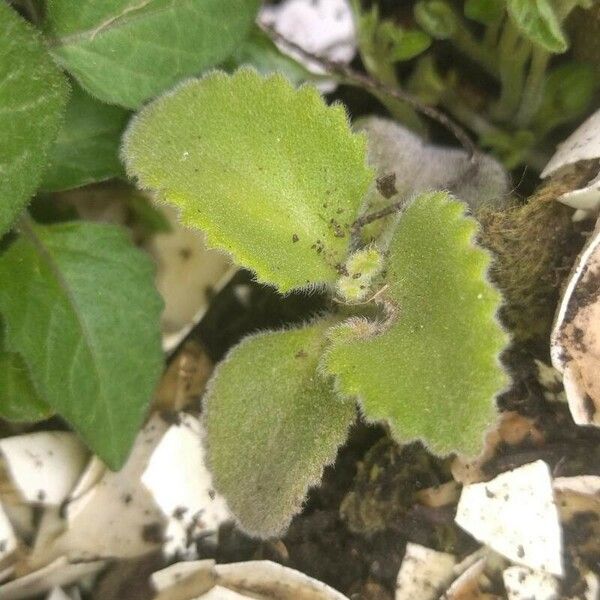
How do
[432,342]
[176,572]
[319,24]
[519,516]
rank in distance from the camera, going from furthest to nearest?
[319,24], [176,572], [519,516], [432,342]

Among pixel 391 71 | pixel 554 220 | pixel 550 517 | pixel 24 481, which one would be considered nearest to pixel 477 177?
pixel 554 220

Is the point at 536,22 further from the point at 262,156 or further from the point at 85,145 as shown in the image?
the point at 85,145

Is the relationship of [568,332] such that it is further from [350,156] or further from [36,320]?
[36,320]

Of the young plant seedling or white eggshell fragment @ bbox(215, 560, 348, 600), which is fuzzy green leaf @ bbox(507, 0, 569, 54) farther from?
white eggshell fragment @ bbox(215, 560, 348, 600)

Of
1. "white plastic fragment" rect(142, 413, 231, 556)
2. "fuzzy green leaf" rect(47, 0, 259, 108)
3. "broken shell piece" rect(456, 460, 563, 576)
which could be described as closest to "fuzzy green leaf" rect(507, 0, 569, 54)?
"fuzzy green leaf" rect(47, 0, 259, 108)

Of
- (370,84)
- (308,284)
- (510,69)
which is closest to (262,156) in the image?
(308,284)

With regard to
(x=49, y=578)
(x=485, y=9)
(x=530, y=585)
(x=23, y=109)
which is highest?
(x=485, y=9)
